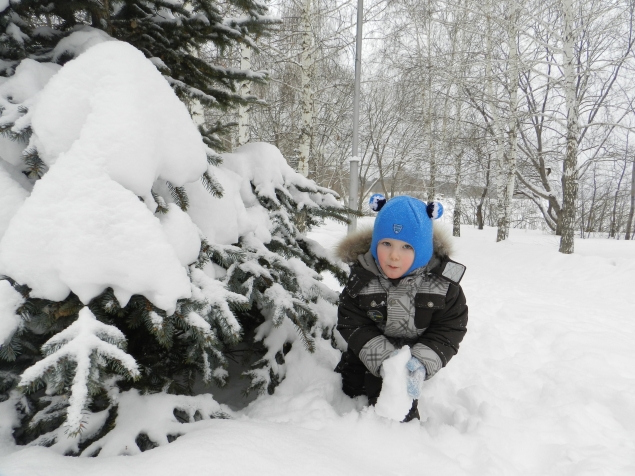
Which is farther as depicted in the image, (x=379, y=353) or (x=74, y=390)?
(x=379, y=353)

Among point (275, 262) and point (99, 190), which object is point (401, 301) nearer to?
point (275, 262)

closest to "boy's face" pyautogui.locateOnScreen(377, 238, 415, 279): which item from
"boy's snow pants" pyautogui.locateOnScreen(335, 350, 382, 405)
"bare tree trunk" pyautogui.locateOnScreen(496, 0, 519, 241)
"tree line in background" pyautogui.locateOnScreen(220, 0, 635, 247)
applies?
"boy's snow pants" pyautogui.locateOnScreen(335, 350, 382, 405)

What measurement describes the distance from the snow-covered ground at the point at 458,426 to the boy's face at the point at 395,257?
689 mm

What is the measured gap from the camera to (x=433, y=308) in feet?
5.77

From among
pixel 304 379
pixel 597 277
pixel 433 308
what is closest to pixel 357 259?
pixel 433 308

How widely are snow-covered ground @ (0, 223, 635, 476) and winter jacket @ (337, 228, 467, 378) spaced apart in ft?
1.06

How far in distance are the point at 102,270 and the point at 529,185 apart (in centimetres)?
1590

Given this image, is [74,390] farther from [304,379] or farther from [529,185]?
[529,185]

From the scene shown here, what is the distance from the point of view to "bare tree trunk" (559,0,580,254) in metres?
6.89

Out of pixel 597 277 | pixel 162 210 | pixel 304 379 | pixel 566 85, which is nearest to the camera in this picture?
pixel 162 210

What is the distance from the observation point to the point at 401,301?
1808 mm

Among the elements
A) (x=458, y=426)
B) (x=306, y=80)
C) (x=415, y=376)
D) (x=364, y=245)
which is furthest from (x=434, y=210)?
(x=306, y=80)

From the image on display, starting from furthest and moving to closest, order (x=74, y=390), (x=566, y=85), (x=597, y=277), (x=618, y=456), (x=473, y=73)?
(x=473, y=73) < (x=566, y=85) < (x=597, y=277) < (x=618, y=456) < (x=74, y=390)

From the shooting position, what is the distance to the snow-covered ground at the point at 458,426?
1065 millimetres
